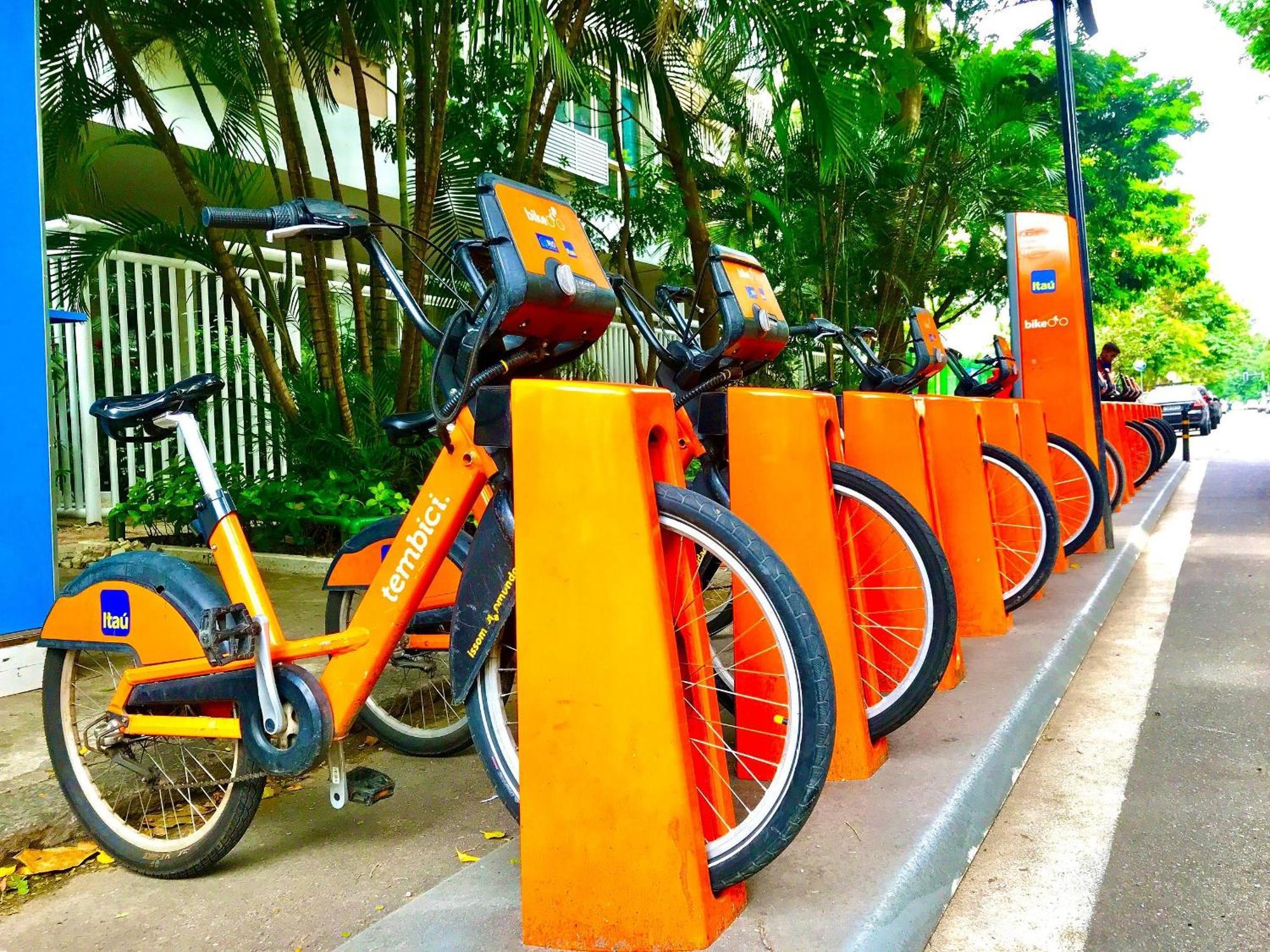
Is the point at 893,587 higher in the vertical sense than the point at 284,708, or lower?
higher

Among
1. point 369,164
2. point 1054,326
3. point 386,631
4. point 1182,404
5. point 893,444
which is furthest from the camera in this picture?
point 1182,404

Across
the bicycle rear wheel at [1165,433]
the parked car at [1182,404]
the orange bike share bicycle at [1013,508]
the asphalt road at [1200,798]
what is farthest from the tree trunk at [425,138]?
the parked car at [1182,404]

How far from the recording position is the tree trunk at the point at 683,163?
8320 millimetres

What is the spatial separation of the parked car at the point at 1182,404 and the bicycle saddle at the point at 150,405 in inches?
1139

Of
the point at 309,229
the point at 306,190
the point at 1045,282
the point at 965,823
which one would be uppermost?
the point at 306,190

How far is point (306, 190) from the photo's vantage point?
6.57m

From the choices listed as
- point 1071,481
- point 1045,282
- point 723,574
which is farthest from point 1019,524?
point 1045,282

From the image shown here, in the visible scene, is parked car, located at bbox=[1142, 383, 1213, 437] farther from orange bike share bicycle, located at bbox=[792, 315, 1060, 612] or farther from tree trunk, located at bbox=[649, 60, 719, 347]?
orange bike share bicycle, located at bbox=[792, 315, 1060, 612]

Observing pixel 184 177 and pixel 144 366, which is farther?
→ pixel 144 366

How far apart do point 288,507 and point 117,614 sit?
3.75 meters

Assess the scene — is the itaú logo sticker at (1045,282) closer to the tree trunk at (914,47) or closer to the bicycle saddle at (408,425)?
the tree trunk at (914,47)

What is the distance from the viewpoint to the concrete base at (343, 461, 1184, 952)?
7.08 ft

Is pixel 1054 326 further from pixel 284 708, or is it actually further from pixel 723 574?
pixel 284 708

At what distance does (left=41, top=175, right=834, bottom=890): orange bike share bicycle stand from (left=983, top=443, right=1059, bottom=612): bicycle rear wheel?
2596 millimetres
